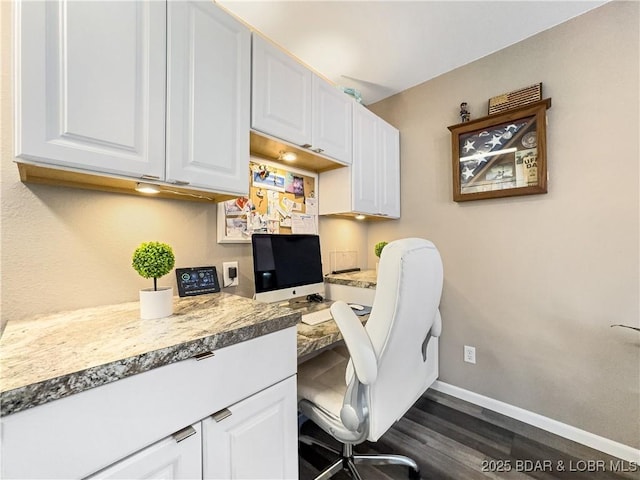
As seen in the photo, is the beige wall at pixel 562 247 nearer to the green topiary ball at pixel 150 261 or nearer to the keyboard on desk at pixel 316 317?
the keyboard on desk at pixel 316 317

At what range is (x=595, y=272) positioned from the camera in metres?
1.57

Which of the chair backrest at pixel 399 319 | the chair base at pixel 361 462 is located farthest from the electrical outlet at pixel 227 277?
the chair base at pixel 361 462

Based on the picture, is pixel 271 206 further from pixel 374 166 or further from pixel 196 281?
pixel 374 166

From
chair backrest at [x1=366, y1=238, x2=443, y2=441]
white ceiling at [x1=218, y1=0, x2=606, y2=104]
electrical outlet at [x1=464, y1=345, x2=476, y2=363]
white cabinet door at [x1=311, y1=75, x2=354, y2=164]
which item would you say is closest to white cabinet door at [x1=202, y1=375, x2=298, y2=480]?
chair backrest at [x1=366, y1=238, x2=443, y2=441]

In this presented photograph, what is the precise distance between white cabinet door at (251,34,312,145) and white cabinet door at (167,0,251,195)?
0.06 m

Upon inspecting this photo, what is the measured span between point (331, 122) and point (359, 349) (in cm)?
141

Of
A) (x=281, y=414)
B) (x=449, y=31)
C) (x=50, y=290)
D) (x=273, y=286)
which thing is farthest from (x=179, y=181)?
(x=449, y=31)

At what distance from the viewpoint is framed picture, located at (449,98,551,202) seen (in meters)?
1.71

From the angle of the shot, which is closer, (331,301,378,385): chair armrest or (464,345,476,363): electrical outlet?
(331,301,378,385): chair armrest

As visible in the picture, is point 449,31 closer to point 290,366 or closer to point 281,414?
point 290,366

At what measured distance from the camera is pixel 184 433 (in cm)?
72

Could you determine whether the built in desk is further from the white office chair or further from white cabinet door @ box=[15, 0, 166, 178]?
white cabinet door @ box=[15, 0, 166, 178]

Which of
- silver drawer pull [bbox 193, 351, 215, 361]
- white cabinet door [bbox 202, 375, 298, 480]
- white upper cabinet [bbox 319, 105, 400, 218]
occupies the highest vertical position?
white upper cabinet [bbox 319, 105, 400, 218]

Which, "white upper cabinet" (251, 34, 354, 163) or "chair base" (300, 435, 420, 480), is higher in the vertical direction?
"white upper cabinet" (251, 34, 354, 163)
